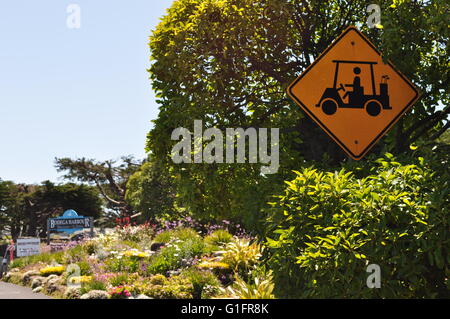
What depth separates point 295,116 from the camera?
26.7ft

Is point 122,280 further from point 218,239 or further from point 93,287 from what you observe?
point 218,239

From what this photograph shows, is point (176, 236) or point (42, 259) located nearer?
point (176, 236)

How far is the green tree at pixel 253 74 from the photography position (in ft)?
25.9

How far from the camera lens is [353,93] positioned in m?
6.64

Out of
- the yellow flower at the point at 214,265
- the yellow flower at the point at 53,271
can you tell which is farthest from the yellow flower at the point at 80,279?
the yellow flower at the point at 214,265

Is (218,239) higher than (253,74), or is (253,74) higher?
(253,74)

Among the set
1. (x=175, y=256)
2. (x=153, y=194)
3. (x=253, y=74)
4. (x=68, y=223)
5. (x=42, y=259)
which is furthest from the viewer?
(x=153, y=194)

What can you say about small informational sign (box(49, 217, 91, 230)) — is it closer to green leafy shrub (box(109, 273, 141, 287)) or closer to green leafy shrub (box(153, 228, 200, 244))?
green leafy shrub (box(153, 228, 200, 244))

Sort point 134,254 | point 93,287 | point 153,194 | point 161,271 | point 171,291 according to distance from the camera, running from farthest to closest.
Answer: point 153,194
point 134,254
point 161,271
point 93,287
point 171,291

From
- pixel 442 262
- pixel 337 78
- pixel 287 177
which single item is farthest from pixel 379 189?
pixel 287 177

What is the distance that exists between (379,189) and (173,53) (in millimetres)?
4857

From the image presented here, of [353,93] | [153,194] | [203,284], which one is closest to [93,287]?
[203,284]

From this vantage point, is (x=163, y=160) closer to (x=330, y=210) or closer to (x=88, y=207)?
(x=330, y=210)

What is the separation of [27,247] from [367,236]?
713 inches
